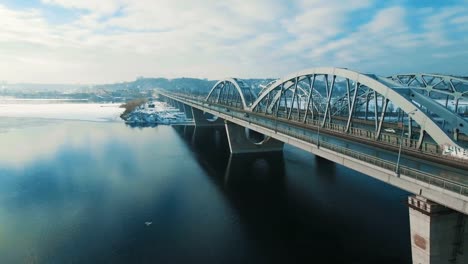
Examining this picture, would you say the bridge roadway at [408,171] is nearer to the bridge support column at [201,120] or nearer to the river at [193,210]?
the river at [193,210]

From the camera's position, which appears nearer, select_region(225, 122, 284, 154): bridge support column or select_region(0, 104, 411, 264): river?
select_region(0, 104, 411, 264): river

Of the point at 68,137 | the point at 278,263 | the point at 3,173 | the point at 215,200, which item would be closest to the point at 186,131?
the point at 68,137

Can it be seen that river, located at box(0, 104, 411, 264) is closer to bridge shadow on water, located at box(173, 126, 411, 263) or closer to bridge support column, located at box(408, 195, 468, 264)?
bridge shadow on water, located at box(173, 126, 411, 263)

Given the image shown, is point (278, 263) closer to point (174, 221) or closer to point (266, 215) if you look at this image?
point (266, 215)

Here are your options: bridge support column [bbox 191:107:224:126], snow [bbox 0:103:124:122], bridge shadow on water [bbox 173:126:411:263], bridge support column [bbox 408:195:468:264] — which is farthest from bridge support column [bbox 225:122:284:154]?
snow [bbox 0:103:124:122]

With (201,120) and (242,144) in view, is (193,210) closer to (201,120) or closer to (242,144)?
(242,144)

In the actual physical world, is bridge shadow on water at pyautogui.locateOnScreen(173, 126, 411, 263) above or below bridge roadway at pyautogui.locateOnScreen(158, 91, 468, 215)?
below
